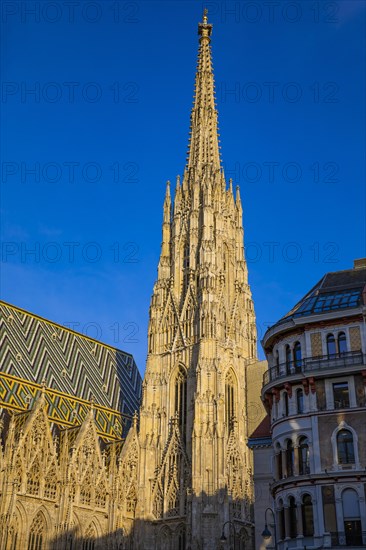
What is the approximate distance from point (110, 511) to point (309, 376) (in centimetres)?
3316

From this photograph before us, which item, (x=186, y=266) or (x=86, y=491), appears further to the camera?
(x=186, y=266)

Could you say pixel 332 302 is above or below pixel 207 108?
below

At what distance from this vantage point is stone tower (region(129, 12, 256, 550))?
184 ft

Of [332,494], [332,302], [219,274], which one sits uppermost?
[219,274]

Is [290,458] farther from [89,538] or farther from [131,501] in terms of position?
[131,501]

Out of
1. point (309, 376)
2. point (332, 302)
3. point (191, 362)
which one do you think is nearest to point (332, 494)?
point (309, 376)

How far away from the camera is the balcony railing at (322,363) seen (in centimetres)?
2919

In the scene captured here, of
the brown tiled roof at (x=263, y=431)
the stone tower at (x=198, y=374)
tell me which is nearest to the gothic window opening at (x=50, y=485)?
the stone tower at (x=198, y=374)

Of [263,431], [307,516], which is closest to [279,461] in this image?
[307,516]

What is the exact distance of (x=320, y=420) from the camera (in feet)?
95.4

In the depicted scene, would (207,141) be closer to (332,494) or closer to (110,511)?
(110,511)

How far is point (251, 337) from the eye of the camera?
6781cm

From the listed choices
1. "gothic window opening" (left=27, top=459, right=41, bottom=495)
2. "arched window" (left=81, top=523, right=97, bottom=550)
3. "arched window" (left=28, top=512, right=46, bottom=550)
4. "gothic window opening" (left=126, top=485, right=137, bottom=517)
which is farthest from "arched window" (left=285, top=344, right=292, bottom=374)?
"gothic window opening" (left=126, top=485, right=137, bottom=517)

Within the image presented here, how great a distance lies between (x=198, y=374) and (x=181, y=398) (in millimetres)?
3983
